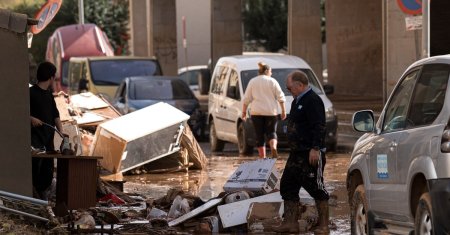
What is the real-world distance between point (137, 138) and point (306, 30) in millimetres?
21997

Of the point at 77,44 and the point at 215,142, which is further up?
the point at 77,44

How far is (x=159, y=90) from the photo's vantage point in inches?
1144

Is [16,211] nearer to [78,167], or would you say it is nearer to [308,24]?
[78,167]

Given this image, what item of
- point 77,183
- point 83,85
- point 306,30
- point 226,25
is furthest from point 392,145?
point 226,25

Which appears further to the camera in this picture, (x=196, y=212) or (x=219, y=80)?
(x=219, y=80)

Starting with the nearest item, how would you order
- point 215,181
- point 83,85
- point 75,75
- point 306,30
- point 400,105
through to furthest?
point 400,105 → point 215,181 → point 83,85 → point 75,75 → point 306,30

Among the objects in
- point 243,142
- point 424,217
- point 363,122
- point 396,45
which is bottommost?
point 243,142

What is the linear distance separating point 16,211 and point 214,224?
8.21 ft

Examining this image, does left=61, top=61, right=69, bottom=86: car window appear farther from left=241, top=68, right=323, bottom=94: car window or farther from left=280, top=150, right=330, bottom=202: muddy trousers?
left=280, top=150, right=330, bottom=202: muddy trousers

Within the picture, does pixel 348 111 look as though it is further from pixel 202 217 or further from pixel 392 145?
pixel 392 145

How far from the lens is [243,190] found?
14172 millimetres

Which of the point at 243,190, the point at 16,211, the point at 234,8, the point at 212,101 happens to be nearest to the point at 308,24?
the point at 234,8

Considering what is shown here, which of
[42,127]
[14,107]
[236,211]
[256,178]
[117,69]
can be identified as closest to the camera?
[14,107]

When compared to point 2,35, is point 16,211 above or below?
below
